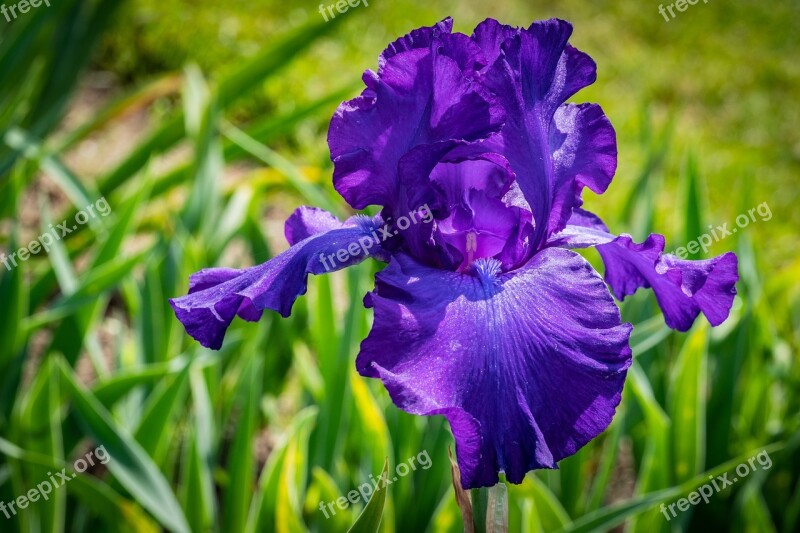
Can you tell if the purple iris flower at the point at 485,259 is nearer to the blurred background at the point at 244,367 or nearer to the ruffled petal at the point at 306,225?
the ruffled petal at the point at 306,225

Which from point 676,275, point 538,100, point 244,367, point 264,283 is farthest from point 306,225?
point 244,367

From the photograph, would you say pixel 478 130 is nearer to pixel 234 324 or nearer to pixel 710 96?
pixel 234 324

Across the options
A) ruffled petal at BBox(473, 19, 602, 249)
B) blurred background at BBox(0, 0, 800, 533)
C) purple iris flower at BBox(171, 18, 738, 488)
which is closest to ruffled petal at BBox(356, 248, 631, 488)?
purple iris flower at BBox(171, 18, 738, 488)

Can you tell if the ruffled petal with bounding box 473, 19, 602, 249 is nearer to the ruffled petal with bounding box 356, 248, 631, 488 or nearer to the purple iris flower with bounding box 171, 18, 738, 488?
the purple iris flower with bounding box 171, 18, 738, 488

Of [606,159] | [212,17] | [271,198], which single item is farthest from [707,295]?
[212,17]

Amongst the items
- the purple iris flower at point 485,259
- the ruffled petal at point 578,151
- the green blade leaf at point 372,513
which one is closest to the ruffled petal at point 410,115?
the purple iris flower at point 485,259

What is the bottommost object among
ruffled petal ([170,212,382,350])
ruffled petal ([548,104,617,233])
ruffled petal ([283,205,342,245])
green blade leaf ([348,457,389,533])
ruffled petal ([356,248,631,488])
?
green blade leaf ([348,457,389,533])
